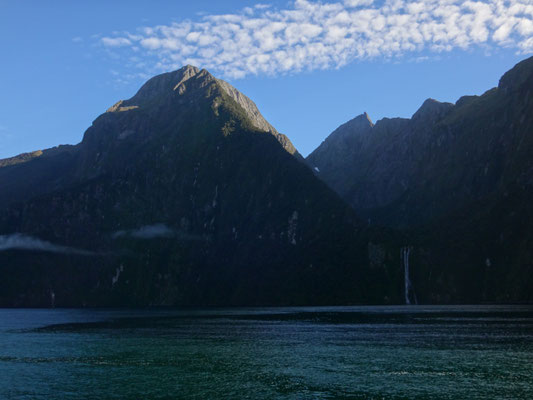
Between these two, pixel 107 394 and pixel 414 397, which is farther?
pixel 107 394

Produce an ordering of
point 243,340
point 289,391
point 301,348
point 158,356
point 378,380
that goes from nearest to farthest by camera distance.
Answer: point 289,391 → point 378,380 → point 158,356 → point 301,348 → point 243,340

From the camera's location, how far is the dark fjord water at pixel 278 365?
76375 millimetres

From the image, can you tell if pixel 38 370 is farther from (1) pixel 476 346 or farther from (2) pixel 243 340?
(1) pixel 476 346

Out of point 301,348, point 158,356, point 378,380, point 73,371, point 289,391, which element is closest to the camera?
point 289,391

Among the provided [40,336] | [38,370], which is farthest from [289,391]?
[40,336]

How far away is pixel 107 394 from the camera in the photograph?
75938mm

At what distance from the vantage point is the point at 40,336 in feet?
550

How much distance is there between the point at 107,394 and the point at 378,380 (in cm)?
3972

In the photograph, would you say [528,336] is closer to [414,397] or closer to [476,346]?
[476,346]

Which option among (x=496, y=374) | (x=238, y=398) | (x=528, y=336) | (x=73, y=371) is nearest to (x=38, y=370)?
(x=73, y=371)

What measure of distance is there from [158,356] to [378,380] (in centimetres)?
4955

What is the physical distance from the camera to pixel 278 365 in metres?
98.4

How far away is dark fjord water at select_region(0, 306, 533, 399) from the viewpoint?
76.4 m

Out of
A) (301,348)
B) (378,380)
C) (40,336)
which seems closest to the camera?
(378,380)
